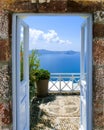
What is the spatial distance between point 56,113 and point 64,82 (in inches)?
103

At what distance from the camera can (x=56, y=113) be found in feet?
20.8

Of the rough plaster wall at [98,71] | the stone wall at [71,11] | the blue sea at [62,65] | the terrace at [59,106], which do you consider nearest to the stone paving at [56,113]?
the terrace at [59,106]

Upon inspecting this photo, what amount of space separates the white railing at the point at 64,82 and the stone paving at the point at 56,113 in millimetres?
525

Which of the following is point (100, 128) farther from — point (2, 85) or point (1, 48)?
point (1, 48)

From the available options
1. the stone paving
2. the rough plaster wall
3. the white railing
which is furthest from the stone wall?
the white railing

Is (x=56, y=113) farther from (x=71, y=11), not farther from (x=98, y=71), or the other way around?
(x=71, y=11)

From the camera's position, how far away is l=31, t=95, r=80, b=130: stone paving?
17.5 ft

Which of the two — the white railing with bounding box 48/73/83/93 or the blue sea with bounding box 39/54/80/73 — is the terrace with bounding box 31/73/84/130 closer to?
the white railing with bounding box 48/73/83/93

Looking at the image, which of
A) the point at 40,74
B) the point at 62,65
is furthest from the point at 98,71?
the point at 62,65

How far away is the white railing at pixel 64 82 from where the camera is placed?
28.6 ft

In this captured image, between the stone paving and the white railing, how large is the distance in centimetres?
52

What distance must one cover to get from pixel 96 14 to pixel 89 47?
1.11 ft

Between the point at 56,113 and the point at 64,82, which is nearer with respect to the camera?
the point at 56,113

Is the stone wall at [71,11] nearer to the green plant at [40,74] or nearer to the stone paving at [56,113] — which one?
the stone paving at [56,113]
